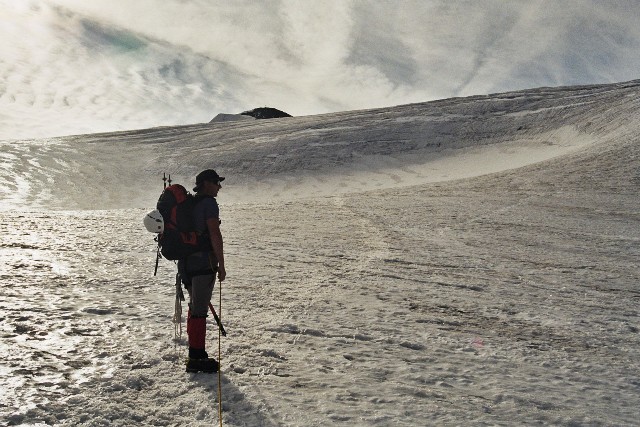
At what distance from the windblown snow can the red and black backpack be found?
1.25 m

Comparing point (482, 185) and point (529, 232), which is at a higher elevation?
point (482, 185)

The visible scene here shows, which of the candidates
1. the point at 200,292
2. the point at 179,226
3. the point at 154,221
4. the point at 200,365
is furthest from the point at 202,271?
the point at 200,365

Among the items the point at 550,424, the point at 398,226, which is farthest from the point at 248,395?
the point at 398,226

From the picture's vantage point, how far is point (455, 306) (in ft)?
24.4

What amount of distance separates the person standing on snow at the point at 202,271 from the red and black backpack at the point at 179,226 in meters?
0.07

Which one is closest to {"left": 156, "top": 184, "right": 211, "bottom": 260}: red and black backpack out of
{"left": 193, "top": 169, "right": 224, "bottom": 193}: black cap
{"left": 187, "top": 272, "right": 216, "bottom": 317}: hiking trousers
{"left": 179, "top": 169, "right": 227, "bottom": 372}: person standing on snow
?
{"left": 179, "top": 169, "right": 227, "bottom": 372}: person standing on snow

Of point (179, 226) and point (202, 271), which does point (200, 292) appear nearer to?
point (202, 271)

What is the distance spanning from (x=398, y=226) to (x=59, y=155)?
3159cm

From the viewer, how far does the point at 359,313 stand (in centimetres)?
698

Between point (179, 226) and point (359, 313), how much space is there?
310 centimetres

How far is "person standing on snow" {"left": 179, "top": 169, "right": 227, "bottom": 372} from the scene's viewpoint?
4.93m

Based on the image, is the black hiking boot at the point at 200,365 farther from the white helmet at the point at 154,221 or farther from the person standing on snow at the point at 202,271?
the white helmet at the point at 154,221

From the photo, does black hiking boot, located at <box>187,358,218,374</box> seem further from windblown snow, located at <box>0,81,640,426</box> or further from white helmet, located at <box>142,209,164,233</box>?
white helmet, located at <box>142,209,164,233</box>

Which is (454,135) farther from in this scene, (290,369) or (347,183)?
(290,369)
